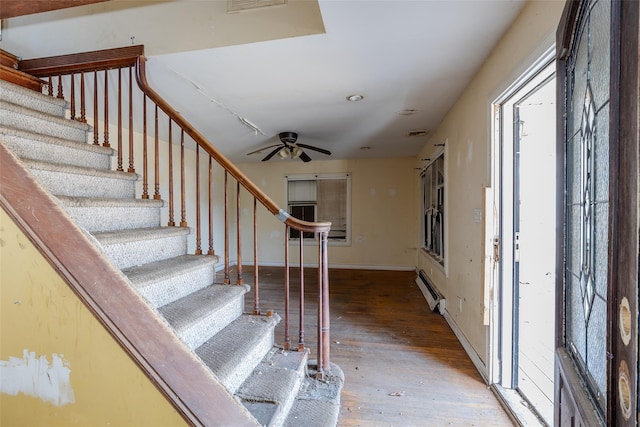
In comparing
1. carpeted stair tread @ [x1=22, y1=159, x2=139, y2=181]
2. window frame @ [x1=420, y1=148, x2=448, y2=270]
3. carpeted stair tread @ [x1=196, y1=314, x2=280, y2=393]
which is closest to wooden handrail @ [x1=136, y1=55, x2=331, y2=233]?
carpeted stair tread @ [x1=22, y1=159, x2=139, y2=181]

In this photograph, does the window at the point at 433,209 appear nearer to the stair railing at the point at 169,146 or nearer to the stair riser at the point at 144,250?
the stair railing at the point at 169,146

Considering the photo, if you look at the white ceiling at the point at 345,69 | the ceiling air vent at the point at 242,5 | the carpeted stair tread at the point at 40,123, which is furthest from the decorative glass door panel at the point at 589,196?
the carpeted stair tread at the point at 40,123

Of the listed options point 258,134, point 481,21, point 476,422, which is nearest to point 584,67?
point 481,21

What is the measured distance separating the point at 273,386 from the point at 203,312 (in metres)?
0.57

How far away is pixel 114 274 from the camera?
84cm

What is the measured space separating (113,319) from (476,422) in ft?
6.55

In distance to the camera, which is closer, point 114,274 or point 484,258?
point 114,274

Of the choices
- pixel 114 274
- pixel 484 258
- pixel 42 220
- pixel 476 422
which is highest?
pixel 42 220

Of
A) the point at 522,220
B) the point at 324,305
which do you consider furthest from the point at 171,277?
the point at 522,220

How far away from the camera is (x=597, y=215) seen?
A: 69 centimetres

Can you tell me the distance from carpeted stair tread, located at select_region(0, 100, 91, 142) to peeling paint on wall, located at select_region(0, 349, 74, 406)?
1721 mm

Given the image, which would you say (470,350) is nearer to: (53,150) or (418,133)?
(418,133)

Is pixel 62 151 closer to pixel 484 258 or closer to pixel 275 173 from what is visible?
pixel 484 258

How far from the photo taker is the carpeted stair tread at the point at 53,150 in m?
1.65
